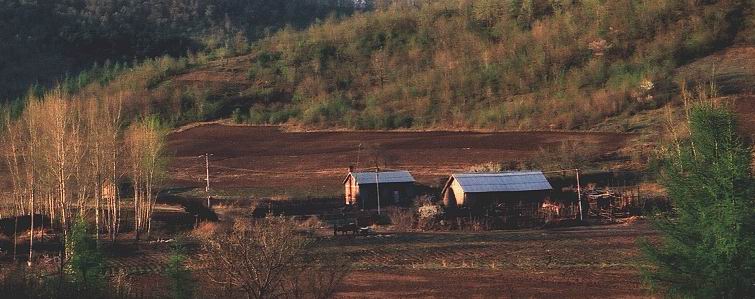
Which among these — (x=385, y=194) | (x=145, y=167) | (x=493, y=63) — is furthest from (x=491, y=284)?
(x=493, y=63)

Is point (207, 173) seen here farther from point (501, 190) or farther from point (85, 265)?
point (85, 265)

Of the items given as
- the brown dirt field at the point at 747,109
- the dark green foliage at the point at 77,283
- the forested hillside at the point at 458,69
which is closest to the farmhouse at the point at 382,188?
the forested hillside at the point at 458,69

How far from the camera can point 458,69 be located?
6775cm

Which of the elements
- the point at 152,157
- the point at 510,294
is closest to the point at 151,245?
the point at 152,157

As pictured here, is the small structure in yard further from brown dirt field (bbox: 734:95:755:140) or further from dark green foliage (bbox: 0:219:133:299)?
dark green foliage (bbox: 0:219:133:299)

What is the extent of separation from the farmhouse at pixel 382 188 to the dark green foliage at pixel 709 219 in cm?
2675

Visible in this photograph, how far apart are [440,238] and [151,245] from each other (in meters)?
10.4

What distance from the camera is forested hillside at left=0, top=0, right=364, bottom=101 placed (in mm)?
85500

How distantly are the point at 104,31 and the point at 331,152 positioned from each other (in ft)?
190

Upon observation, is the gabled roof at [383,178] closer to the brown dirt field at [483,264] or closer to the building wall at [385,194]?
the building wall at [385,194]

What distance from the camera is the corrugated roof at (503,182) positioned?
35.1m

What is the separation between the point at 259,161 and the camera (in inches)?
1962

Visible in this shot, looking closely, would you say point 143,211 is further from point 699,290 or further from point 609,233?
point 699,290

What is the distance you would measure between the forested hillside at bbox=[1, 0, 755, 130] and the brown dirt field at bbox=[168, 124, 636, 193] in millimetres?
3739
